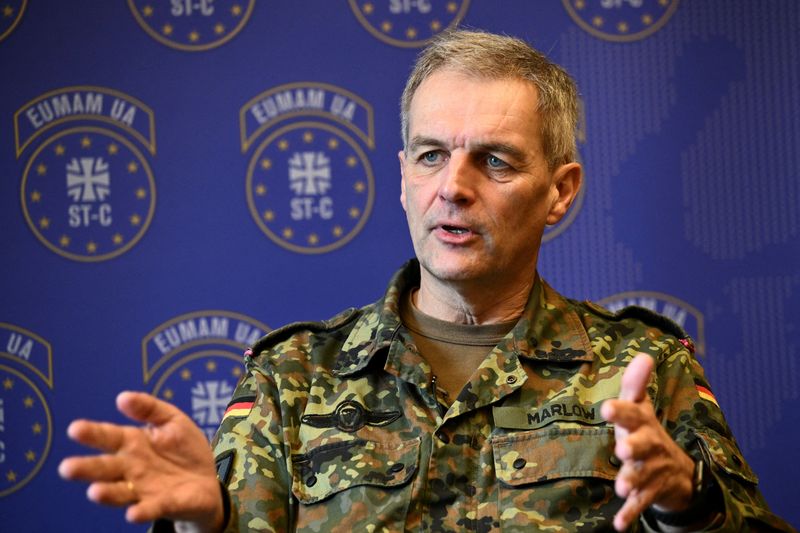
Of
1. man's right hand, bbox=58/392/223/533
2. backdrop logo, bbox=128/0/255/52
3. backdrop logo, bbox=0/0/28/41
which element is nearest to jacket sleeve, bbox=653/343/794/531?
man's right hand, bbox=58/392/223/533

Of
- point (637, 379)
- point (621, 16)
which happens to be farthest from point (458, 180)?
point (621, 16)

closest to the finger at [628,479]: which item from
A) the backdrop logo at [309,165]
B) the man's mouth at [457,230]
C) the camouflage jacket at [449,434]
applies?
the camouflage jacket at [449,434]

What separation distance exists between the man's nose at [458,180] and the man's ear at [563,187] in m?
0.19

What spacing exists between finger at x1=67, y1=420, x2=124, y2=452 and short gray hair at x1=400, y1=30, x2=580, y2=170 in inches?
29.4

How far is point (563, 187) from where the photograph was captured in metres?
1.68

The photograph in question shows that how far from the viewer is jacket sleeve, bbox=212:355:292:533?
4.68 feet

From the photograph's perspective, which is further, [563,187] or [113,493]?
[563,187]

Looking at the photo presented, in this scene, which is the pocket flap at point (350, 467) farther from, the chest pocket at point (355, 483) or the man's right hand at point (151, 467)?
the man's right hand at point (151, 467)

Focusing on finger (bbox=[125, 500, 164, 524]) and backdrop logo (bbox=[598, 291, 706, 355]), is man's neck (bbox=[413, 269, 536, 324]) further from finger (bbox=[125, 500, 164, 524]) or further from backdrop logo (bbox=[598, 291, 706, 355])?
finger (bbox=[125, 500, 164, 524])

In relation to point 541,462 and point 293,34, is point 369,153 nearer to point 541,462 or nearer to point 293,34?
point 293,34

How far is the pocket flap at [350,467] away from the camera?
4.73ft

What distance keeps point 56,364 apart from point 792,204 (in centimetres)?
166

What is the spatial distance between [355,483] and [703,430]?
531 mm

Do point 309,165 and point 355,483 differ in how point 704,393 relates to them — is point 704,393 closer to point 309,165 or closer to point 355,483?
point 355,483
